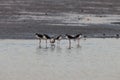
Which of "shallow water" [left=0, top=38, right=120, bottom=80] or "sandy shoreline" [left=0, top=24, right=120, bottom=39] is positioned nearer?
"shallow water" [left=0, top=38, right=120, bottom=80]

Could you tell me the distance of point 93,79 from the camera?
1453cm

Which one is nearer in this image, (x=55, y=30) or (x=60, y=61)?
(x=60, y=61)

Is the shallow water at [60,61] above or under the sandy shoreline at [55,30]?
under

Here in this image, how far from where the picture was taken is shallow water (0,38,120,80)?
49.5ft

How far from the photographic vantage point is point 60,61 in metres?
17.5

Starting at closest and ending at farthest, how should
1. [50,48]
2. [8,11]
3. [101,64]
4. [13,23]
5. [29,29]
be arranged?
[101,64] < [50,48] < [29,29] < [13,23] < [8,11]

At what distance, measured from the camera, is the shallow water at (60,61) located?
1510cm

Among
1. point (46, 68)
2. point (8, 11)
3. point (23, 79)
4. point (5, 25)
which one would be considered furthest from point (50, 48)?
point (8, 11)

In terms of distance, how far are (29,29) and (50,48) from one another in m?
7.02

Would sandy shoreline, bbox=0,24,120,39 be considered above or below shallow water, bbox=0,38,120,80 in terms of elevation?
above

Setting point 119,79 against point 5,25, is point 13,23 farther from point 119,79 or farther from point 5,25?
point 119,79

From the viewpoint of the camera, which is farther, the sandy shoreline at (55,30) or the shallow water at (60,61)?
the sandy shoreline at (55,30)

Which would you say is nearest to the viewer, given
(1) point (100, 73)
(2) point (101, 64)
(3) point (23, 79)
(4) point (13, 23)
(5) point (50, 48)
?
(3) point (23, 79)

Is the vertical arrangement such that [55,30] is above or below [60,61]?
above
